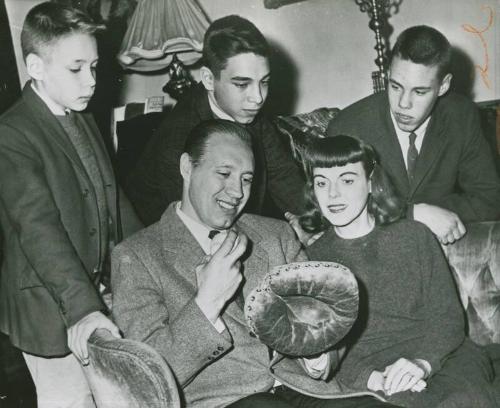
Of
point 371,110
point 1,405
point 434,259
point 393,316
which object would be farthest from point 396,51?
point 1,405

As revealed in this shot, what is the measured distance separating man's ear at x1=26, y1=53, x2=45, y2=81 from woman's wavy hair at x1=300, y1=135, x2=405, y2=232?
37.8 inches

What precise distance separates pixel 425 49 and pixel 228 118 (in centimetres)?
89

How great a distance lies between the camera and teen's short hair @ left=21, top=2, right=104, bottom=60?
Answer: 1917 millimetres

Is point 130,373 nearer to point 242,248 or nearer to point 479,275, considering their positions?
point 242,248

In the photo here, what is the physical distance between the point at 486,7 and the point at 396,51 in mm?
1934

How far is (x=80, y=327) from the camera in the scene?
1676mm

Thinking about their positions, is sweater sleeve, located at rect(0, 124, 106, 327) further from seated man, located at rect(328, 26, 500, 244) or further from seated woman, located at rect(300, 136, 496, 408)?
seated man, located at rect(328, 26, 500, 244)

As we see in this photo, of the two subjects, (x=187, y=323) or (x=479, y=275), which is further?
(x=479, y=275)

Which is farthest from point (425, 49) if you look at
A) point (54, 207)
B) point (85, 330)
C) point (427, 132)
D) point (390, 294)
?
point (85, 330)

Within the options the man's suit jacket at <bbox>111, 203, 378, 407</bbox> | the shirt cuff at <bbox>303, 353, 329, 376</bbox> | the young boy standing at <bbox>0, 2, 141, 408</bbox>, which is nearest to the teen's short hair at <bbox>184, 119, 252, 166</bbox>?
the man's suit jacket at <bbox>111, 203, 378, 407</bbox>

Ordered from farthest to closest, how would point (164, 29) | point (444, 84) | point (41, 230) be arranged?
point (164, 29), point (444, 84), point (41, 230)

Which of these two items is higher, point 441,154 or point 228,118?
point 228,118

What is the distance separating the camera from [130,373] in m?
1.48

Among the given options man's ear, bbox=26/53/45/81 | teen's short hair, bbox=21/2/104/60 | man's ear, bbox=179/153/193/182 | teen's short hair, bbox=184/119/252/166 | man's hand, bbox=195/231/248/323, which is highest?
teen's short hair, bbox=21/2/104/60
